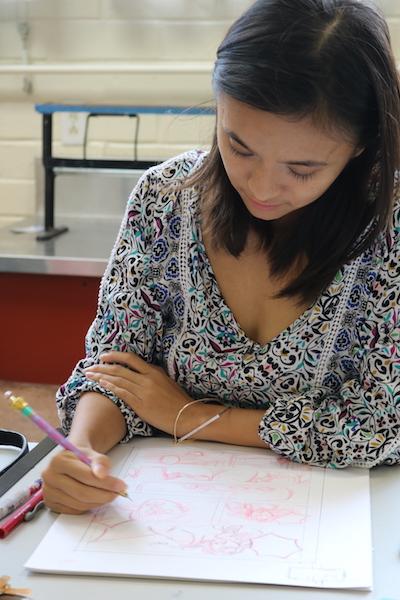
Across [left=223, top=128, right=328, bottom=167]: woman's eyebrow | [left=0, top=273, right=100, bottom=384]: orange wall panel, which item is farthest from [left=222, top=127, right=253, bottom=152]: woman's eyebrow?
[left=0, top=273, right=100, bottom=384]: orange wall panel

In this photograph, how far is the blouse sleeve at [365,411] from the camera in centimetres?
96

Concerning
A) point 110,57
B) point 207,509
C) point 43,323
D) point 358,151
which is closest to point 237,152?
point 358,151

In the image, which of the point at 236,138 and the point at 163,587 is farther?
the point at 236,138

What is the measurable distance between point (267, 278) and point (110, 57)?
4.98ft

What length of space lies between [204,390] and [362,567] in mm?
373

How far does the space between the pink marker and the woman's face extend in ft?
1.02

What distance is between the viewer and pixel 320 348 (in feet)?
3.39

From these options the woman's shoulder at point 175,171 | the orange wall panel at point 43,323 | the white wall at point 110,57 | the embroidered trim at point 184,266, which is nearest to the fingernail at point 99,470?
the embroidered trim at point 184,266

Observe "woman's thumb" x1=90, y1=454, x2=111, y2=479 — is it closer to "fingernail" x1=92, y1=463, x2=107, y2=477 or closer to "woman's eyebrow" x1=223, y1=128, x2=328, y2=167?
"fingernail" x1=92, y1=463, x2=107, y2=477

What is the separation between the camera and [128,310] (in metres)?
1.07

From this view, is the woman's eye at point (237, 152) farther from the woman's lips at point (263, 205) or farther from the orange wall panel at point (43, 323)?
the orange wall panel at point (43, 323)

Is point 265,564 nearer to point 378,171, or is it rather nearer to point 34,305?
point 378,171

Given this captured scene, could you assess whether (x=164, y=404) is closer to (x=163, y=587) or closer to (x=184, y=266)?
(x=184, y=266)

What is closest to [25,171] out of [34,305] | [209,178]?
[34,305]
